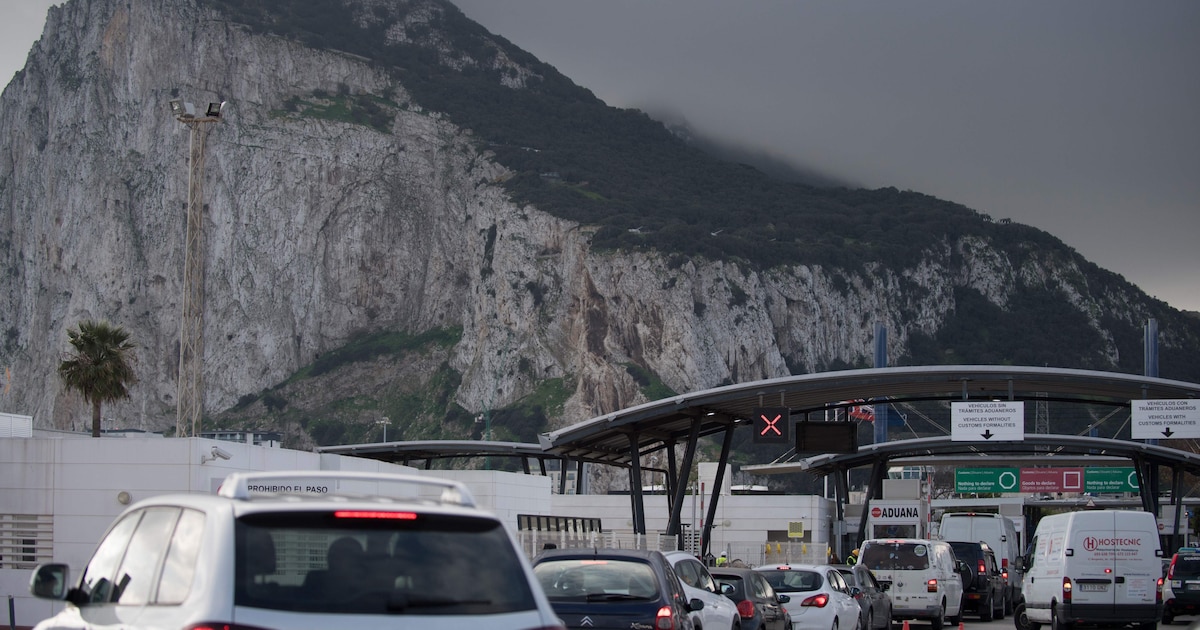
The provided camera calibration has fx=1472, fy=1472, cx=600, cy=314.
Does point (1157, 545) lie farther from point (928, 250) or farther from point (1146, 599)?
point (928, 250)

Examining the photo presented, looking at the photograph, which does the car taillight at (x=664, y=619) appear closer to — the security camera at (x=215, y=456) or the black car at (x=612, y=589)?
the black car at (x=612, y=589)

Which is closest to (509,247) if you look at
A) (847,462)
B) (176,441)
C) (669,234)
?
(669,234)

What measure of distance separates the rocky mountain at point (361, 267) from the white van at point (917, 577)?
114309 millimetres

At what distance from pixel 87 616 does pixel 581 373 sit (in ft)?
458

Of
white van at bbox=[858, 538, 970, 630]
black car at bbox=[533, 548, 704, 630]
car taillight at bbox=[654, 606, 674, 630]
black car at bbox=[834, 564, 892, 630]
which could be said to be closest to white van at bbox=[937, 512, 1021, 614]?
white van at bbox=[858, 538, 970, 630]

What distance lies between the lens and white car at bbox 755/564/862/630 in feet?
68.3

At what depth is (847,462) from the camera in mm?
55500

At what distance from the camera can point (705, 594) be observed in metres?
15.9

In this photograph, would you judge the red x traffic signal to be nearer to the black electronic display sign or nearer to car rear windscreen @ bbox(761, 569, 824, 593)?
the black electronic display sign

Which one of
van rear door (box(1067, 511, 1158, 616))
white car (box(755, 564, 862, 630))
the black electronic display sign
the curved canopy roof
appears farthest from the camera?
the black electronic display sign

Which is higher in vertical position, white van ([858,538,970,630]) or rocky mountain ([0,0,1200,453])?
rocky mountain ([0,0,1200,453])

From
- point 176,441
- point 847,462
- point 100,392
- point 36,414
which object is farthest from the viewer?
point 36,414

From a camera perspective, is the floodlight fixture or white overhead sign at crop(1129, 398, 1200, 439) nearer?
white overhead sign at crop(1129, 398, 1200, 439)

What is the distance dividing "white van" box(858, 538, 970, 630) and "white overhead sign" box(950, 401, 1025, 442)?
13354 mm
